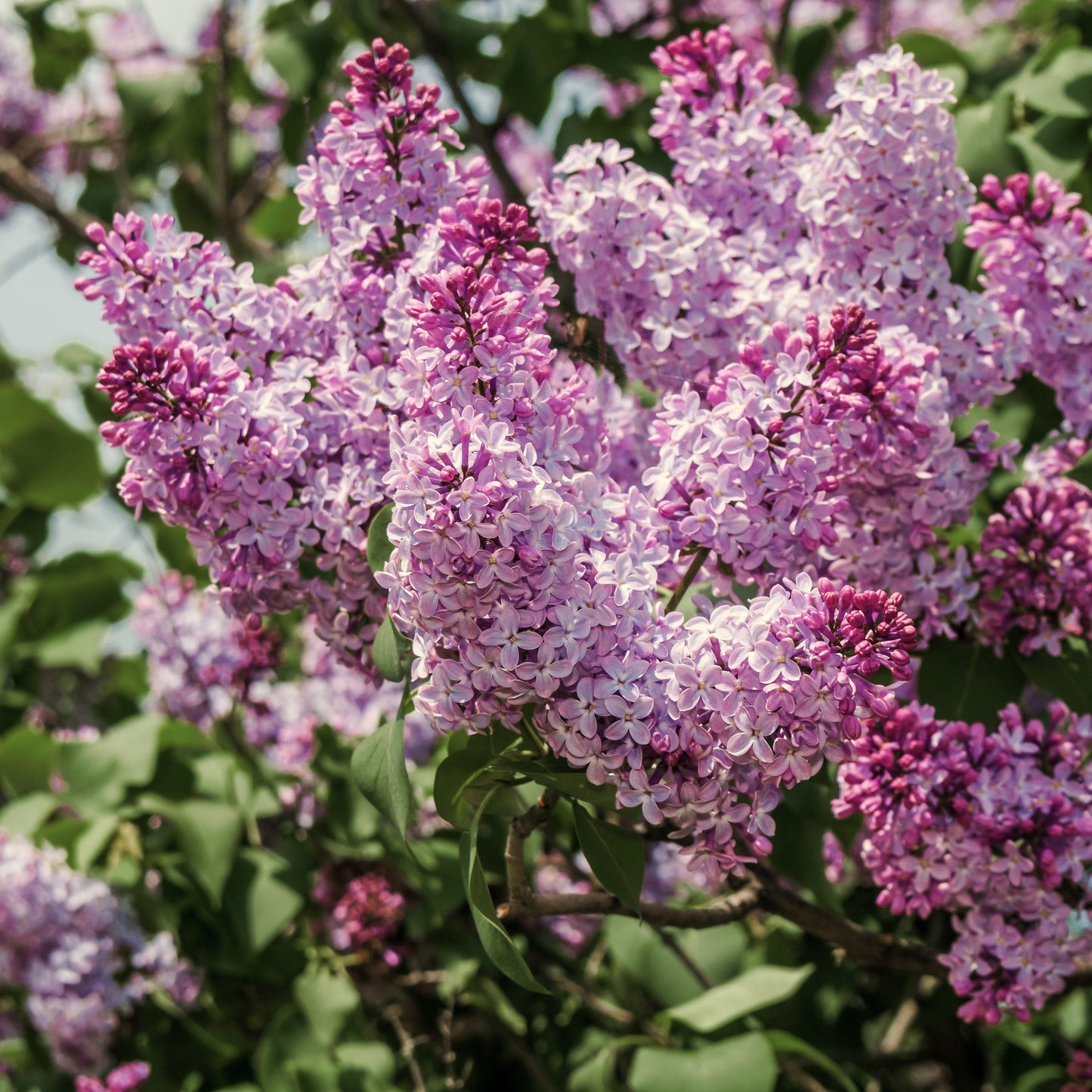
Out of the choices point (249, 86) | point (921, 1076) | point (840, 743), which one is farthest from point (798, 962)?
point (249, 86)

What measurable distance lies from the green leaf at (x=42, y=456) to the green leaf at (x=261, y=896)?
1316 mm

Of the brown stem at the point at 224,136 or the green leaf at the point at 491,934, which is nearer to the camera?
the green leaf at the point at 491,934

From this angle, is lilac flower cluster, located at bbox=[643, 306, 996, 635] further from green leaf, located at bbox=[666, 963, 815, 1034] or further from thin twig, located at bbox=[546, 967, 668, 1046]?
thin twig, located at bbox=[546, 967, 668, 1046]

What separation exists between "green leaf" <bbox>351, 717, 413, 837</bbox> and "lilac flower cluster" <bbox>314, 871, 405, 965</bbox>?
996 mm

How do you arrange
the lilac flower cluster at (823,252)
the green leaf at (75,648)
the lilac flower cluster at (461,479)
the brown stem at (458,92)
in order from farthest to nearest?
the green leaf at (75,648), the brown stem at (458,92), the lilac flower cluster at (823,252), the lilac flower cluster at (461,479)

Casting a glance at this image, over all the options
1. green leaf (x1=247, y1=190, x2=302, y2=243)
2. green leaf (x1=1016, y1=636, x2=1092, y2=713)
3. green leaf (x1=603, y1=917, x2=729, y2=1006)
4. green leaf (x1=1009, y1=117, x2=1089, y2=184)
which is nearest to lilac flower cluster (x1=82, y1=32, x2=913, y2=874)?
green leaf (x1=1016, y1=636, x2=1092, y2=713)

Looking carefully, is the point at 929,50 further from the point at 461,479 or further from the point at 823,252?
the point at 461,479

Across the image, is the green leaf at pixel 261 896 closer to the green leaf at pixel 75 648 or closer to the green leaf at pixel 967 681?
the green leaf at pixel 75 648

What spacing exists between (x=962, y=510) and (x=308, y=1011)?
160cm

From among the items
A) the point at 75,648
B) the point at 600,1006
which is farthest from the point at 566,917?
the point at 75,648

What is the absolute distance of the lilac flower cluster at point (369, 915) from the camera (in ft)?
8.07

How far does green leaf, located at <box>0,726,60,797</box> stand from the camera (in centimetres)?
291

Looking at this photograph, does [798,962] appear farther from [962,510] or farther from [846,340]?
[846,340]

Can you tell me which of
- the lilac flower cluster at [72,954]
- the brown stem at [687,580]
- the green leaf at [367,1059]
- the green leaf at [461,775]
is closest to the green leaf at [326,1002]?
the green leaf at [367,1059]
